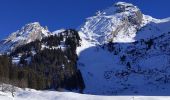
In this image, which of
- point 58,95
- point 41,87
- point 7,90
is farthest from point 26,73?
point 58,95

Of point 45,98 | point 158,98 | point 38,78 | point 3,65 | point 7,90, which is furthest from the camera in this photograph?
point 38,78

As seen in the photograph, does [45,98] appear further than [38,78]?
No

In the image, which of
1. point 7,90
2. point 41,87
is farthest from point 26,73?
point 7,90

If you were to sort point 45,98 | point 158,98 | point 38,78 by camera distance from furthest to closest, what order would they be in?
point 38,78 < point 45,98 < point 158,98

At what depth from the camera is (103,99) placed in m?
61.7

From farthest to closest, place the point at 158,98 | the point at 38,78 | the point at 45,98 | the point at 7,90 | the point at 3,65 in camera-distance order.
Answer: the point at 38,78
the point at 3,65
the point at 7,90
the point at 45,98
the point at 158,98

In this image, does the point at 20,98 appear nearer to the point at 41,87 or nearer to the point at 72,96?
the point at 72,96

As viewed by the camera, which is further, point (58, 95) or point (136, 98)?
point (58, 95)

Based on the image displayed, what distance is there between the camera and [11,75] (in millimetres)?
177750

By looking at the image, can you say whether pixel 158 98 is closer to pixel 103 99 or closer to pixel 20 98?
pixel 103 99

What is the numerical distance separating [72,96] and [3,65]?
116133 millimetres

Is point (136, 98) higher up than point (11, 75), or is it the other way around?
point (11, 75)

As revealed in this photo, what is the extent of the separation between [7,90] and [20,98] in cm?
1321

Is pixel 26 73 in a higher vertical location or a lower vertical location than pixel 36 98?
higher
